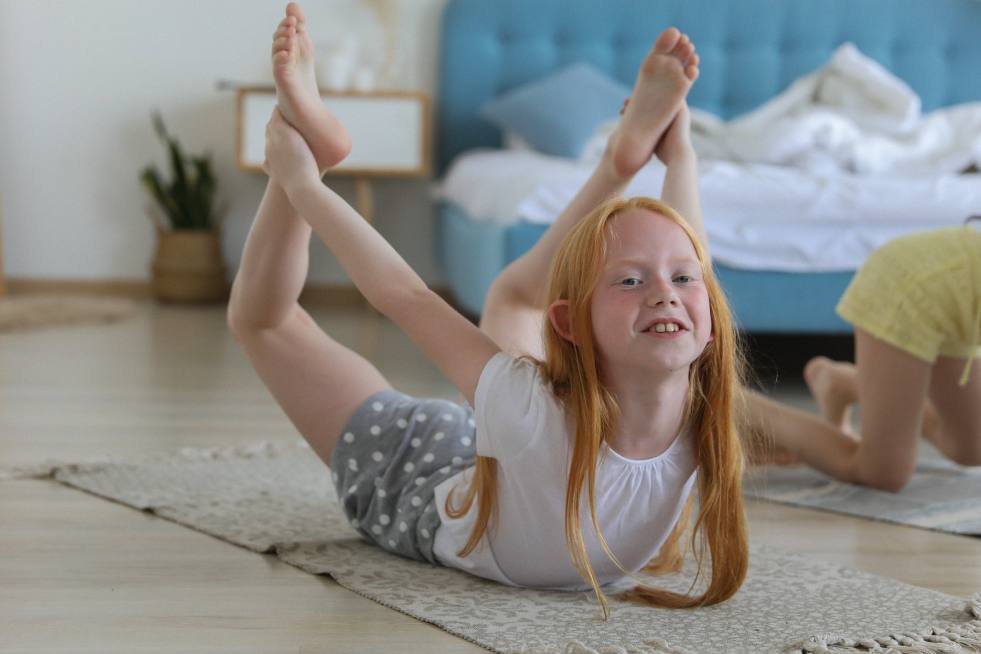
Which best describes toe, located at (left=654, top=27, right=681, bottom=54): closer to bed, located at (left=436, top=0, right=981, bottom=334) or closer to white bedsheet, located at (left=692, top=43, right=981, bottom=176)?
white bedsheet, located at (left=692, top=43, right=981, bottom=176)

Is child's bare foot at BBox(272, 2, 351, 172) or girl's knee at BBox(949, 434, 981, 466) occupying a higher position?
child's bare foot at BBox(272, 2, 351, 172)

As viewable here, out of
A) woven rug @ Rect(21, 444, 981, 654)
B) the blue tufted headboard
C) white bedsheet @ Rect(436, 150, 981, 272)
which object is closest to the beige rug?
the blue tufted headboard

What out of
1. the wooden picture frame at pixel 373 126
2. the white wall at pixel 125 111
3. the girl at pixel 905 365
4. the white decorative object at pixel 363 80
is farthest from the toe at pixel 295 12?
the white wall at pixel 125 111

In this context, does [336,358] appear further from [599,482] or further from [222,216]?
[222,216]

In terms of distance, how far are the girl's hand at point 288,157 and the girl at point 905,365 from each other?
748mm

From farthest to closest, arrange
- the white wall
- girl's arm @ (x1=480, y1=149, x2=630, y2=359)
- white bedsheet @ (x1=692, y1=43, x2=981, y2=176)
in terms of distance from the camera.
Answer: the white wall, white bedsheet @ (x1=692, y1=43, x2=981, y2=176), girl's arm @ (x1=480, y1=149, x2=630, y2=359)

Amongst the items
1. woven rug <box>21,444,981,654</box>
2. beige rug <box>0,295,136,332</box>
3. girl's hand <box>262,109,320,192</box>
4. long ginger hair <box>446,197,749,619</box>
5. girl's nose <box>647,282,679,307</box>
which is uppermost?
girl's hand <box>262,109,320,192</box>

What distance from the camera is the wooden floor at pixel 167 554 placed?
1357 mm

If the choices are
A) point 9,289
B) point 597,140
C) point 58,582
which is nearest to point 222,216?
point 9,289

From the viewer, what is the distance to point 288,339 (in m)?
1.71

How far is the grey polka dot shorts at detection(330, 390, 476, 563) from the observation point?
5.28 ft

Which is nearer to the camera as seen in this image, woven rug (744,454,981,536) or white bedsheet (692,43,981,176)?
woven rug (744,454,981,536)

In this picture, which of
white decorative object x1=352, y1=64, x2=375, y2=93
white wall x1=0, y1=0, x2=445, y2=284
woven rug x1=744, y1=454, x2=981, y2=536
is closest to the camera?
woven rug x1=744, y1=454, x2=981, y2=536

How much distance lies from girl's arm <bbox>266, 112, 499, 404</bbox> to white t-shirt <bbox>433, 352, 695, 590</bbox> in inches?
1.5
